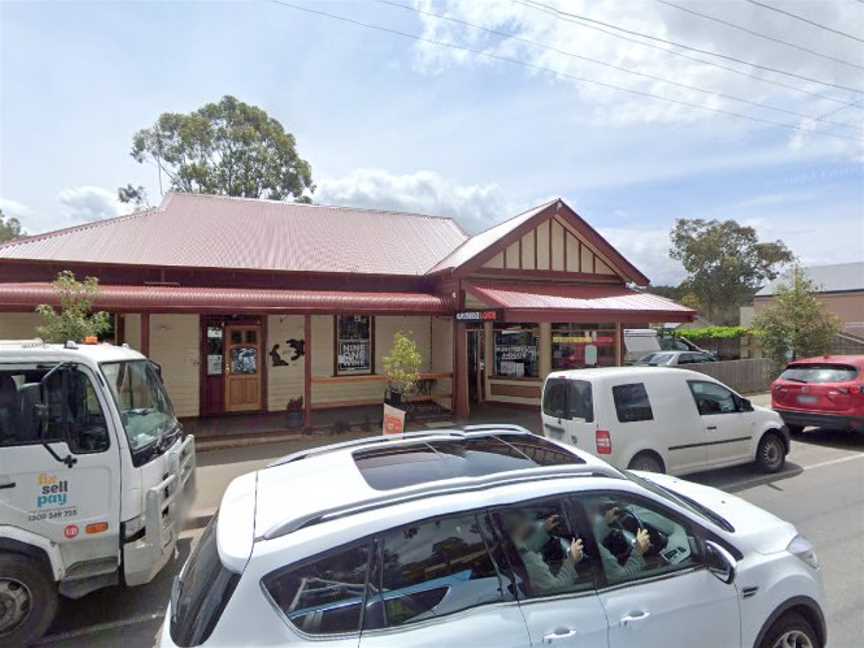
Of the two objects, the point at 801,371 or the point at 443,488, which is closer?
the point at 443,488

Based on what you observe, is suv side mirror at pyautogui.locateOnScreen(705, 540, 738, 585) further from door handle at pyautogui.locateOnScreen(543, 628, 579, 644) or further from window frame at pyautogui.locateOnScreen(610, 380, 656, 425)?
window frame at pyautogui.locateOnScreen(610, 380, 656, 425)

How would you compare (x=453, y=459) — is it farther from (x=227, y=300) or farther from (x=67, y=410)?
(x=227, y=300)

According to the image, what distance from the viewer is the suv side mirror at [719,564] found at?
2.68 meters

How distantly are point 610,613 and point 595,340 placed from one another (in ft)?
40.8

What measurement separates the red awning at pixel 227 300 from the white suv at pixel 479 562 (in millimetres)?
8105

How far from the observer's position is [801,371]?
10.2 meters

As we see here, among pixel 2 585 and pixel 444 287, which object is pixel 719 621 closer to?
Result: pixel 2 585

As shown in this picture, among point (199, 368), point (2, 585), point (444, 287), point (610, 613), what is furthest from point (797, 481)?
point (199, 368)

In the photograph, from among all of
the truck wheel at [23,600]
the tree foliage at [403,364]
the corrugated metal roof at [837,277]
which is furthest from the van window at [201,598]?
the corrugated metal roof at [837,277]

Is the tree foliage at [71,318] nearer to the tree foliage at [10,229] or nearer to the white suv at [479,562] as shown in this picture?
the white suv at [479,562]

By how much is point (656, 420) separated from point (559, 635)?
5.18 m

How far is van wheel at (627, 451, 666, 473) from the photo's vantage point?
21.6 ft

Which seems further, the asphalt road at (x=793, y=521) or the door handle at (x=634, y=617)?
the asphalt road at (x=793, y=521)

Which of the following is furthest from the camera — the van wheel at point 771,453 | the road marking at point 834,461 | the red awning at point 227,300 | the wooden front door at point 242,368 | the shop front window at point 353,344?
the shop front window at point 353,344
